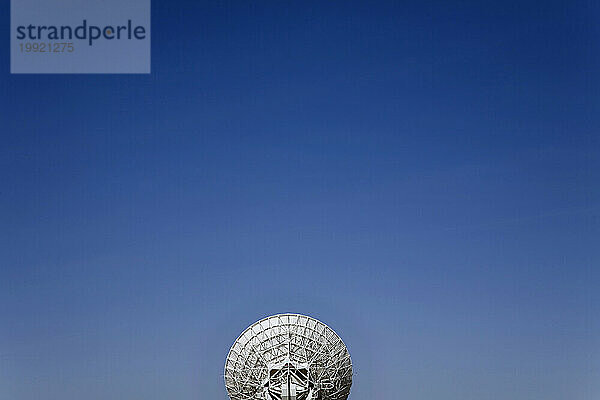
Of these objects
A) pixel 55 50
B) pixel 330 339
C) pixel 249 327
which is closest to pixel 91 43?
pixel 55 50

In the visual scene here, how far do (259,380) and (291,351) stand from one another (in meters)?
2.71

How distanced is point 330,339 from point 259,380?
5278 millimetres

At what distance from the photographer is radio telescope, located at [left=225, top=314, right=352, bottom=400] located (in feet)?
150

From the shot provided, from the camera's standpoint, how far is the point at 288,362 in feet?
152

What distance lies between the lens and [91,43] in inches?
1564

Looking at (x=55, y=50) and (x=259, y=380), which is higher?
(x=55, y=50)

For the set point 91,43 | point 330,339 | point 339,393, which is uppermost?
point 91,43

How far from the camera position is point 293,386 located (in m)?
45.6

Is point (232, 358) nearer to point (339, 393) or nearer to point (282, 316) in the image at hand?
point (282, 316)

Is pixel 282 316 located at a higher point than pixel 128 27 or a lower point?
lower

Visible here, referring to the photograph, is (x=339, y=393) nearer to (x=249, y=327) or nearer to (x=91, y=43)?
(x=249, y=327)

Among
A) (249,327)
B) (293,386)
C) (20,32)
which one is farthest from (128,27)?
(293,386)

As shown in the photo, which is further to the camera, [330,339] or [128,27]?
[330,339]

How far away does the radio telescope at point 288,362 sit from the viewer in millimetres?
45844
